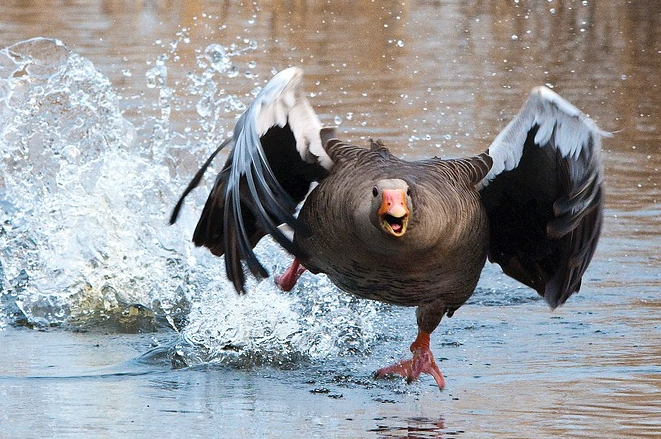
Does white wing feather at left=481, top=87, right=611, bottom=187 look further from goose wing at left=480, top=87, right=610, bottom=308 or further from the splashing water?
the splashing water

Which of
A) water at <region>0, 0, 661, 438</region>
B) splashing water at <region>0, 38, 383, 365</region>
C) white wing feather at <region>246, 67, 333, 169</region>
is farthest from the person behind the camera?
splashing water at <region>0, 38, 383, 365</region>

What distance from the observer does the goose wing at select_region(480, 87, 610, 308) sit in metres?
5.82

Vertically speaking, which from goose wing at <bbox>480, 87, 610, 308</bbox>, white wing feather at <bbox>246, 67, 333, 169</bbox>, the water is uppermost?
white wing feather at <bbox>246, 67, 333, 169</bbox>

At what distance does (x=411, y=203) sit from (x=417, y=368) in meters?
1.02

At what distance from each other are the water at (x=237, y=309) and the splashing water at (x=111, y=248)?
1 cm

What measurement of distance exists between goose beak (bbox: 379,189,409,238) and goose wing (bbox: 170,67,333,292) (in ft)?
1.78

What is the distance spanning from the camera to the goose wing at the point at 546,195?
5816 millimetres

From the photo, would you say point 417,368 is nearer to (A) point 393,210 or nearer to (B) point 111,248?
(A) point 393,210

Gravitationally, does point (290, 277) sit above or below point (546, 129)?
below

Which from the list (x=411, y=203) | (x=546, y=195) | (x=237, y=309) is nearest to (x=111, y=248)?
(x=237, y=309)

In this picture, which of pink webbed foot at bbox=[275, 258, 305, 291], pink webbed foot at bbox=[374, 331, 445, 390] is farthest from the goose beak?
pink webbed foot at bbox=[275, 258, 305, 291]

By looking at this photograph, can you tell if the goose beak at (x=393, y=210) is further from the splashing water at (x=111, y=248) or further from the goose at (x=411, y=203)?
the splashing water at (x=111, y=248)

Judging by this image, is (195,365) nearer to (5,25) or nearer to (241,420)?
(241,420)

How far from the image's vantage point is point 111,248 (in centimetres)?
788
